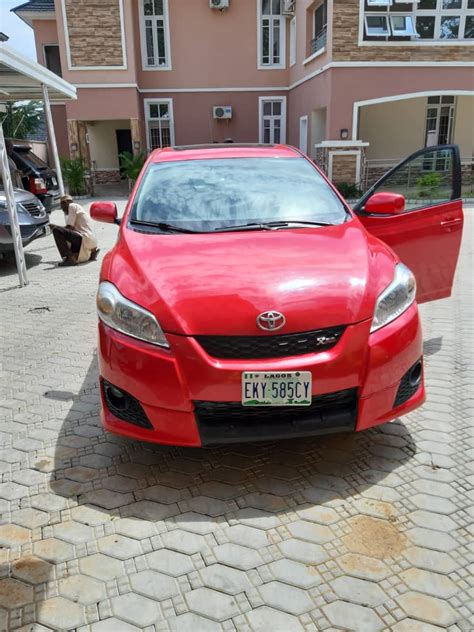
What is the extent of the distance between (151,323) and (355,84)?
15.8 m

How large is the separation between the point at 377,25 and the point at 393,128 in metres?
5.03

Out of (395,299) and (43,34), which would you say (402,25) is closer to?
(43,34)

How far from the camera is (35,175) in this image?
11125 millimetres

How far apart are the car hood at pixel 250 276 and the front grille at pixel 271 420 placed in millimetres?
383

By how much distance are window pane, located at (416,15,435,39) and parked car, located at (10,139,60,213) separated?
1237 centimetres

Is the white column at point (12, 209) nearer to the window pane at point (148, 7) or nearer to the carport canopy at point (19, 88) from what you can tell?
the carport canopy at point (19, 88)

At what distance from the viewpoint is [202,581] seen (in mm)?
2266

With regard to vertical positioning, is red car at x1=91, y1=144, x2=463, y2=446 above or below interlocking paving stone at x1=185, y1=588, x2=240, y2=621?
above

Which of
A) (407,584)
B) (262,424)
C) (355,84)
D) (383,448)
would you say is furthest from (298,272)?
(355,84)

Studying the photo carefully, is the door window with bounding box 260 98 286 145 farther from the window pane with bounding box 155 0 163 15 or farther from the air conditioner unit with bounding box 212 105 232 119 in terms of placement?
the window pane with bounding box 155 0 163 15

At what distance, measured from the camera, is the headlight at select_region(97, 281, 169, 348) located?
8.82ft

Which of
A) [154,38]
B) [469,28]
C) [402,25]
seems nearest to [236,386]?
[402,25]

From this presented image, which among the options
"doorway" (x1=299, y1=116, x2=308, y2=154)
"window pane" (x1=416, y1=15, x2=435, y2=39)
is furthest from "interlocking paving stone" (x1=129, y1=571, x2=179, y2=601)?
"doorway" (x1=299, y1=116, x2=308, y2=154)

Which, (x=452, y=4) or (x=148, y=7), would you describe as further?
(x=148, y=7)
